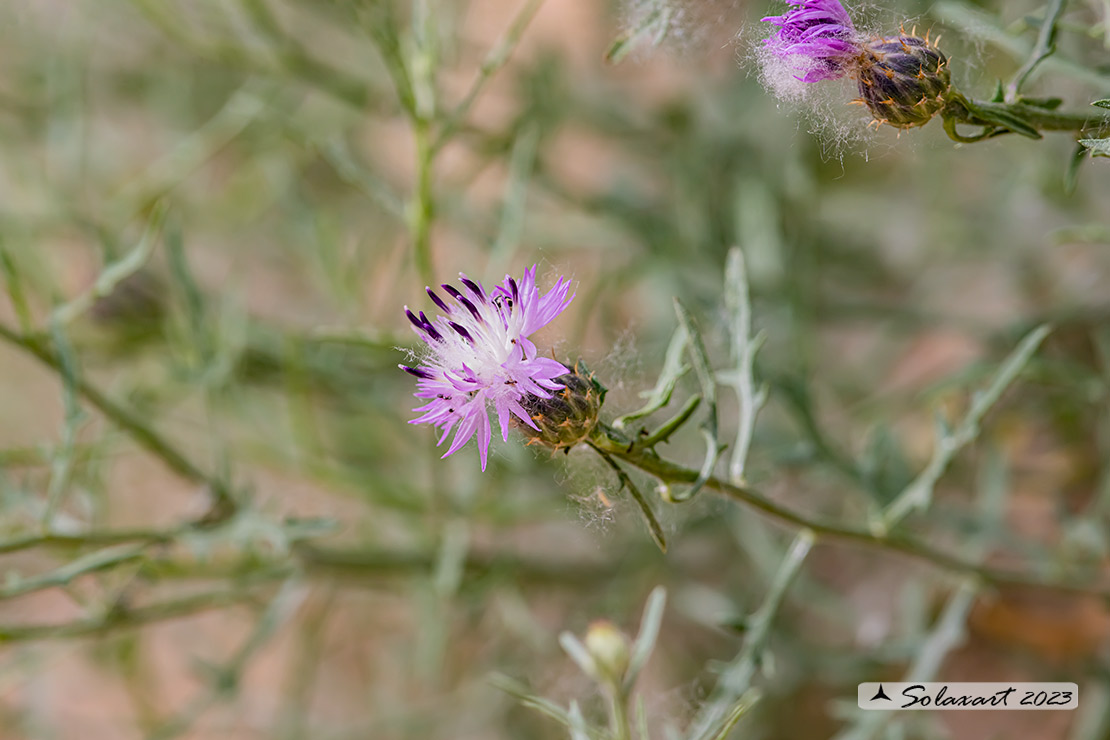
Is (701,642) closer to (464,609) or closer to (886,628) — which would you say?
(886,628)

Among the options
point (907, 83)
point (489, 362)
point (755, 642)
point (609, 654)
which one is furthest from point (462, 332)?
point (755, 642)

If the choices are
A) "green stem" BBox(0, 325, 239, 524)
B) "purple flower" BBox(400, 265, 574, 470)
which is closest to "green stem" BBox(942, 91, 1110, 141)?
"purple flower" BBox(400, 265, 574, 470)

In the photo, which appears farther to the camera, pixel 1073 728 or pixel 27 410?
pixel 27 410

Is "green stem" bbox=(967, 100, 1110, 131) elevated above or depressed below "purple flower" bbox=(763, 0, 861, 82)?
above

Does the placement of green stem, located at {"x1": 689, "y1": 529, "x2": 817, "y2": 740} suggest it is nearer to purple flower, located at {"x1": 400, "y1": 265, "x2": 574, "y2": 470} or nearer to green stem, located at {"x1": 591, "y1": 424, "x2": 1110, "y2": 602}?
green stem, located at {"x1": 591, "y1": 424, "x2": 1110, "y2": 602}

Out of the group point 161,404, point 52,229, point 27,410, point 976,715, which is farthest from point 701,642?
point 27,410

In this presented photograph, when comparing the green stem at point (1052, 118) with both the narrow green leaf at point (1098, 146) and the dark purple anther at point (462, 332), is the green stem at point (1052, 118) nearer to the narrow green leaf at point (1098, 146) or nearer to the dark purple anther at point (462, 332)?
the narrow green leaf at point (1098, 146)

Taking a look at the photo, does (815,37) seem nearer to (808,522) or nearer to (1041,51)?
(1041,51)
